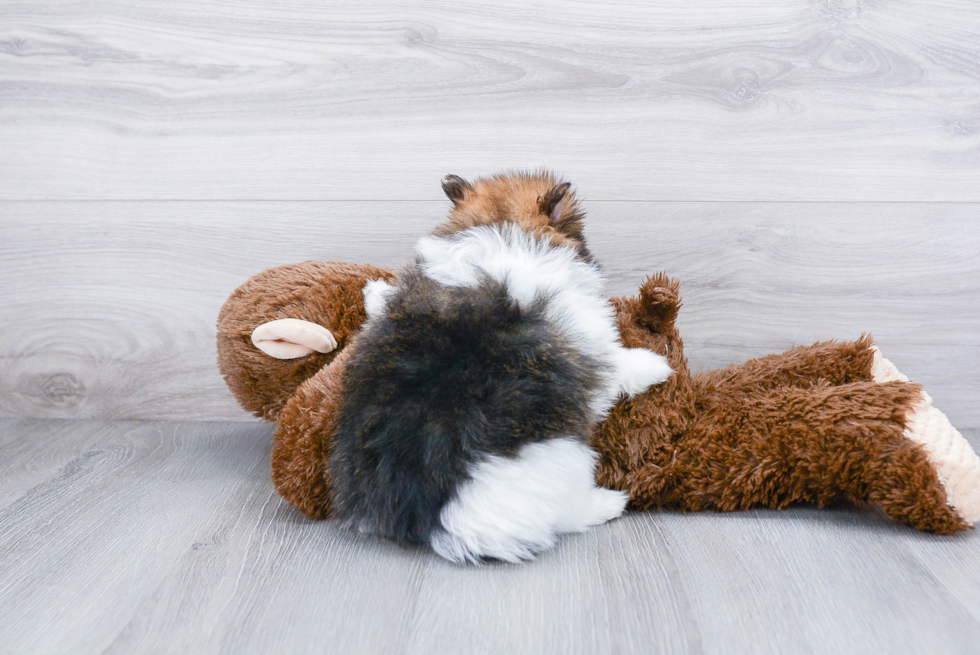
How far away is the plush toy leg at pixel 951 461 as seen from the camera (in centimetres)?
81

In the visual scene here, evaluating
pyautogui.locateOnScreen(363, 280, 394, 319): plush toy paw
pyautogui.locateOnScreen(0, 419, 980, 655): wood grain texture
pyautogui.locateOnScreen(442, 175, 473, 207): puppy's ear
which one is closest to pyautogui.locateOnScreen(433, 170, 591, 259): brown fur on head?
pyautogui.locateOnScreen(442, 175, 473, 207): puppy's ear

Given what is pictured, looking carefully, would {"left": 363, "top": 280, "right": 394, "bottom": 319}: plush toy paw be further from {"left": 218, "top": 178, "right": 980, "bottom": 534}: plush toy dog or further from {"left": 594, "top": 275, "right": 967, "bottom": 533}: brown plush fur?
{"left": 594, "top": 275, "right": 967, "bottom": 533}: brown plush fur

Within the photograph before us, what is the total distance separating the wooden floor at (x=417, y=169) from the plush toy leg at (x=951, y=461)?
15.3 inches

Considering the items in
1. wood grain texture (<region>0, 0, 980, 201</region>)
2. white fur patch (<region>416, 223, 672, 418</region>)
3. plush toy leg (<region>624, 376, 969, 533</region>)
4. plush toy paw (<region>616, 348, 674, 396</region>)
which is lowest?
plush toy leg (<region>624, 376, 969, 533</region>)

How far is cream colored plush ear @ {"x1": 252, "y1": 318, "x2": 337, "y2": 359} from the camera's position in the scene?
982 millimetres

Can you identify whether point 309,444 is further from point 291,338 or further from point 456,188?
point 456,188

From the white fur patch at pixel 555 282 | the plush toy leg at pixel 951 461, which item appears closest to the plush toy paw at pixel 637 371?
the white fur patch at pixel 555 282

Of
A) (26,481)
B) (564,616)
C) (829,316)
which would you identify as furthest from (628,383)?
(26,481)

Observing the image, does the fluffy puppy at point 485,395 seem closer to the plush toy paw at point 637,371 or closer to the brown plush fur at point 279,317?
the plush toy paw at point 637,371

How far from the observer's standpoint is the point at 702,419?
93cm

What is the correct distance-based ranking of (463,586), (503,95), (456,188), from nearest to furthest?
(463,586), (456,188), (503,95)

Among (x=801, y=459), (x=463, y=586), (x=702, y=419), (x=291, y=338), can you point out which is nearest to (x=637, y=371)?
(x=702, y=419)

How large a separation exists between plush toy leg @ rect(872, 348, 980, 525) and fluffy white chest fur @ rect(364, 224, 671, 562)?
306 mm

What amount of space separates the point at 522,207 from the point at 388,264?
0.39 meters
